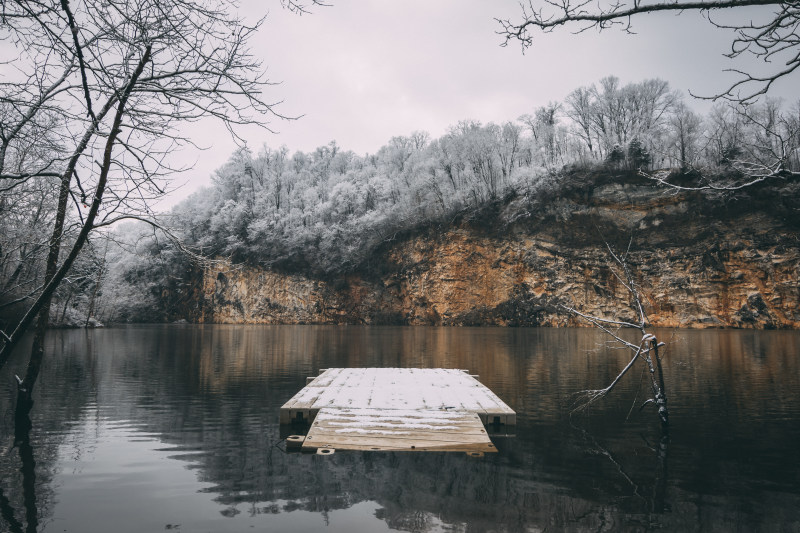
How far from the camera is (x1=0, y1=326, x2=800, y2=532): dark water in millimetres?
5625

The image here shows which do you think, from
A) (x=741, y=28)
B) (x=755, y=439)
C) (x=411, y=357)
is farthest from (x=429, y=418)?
(x=411, y=357)

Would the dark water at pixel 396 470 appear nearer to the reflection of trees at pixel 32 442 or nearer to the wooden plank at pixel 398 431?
the reflection of trees at pixel 32 442

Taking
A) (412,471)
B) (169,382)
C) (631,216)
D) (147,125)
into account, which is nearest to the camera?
(147,125)

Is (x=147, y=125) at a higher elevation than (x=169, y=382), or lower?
higher

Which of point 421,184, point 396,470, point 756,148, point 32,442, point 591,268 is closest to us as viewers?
point 756,148

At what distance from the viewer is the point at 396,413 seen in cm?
870

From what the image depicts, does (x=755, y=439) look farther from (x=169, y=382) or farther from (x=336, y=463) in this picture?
(x=169, y=382)

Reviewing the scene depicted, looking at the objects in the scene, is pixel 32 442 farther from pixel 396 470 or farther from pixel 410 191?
pixel 410 191

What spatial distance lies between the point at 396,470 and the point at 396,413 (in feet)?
4.78

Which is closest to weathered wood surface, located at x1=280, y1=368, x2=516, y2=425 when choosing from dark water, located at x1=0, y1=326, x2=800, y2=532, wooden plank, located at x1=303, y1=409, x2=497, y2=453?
wooden plank, located at x1=303, y1=409, x2=497, y2=453

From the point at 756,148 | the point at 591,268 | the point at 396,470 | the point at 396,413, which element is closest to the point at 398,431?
the point at 396,470

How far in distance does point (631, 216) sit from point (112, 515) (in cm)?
5748

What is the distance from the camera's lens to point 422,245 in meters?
63.2

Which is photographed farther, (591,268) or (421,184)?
(421,184)
